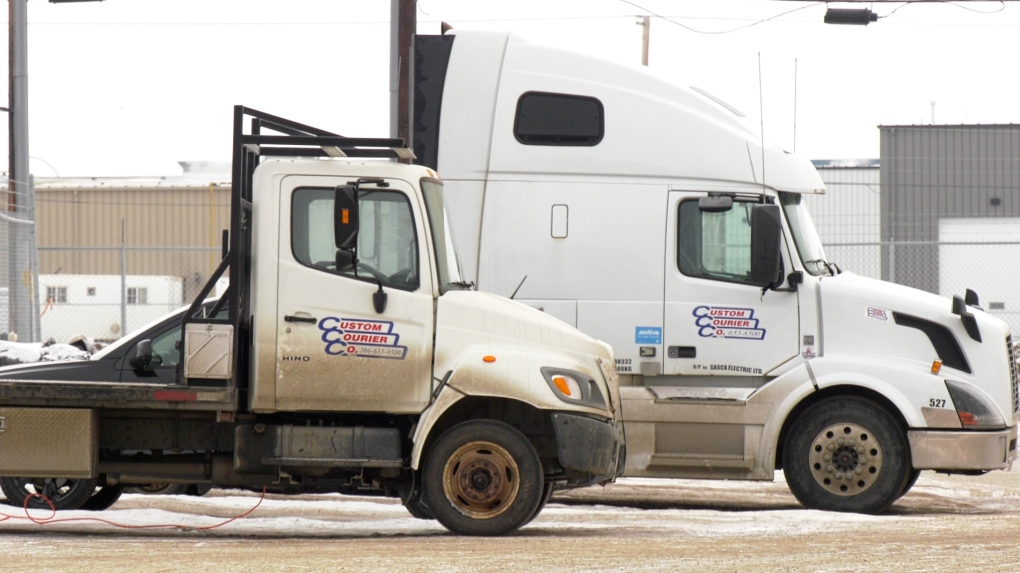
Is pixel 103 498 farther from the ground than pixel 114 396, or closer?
closer

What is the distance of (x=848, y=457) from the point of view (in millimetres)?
10586

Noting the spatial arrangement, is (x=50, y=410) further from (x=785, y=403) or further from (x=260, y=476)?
(x=785, y=403)

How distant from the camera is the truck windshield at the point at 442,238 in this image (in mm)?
8977

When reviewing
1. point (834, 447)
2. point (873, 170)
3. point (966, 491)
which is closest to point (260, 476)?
point (834, 447)

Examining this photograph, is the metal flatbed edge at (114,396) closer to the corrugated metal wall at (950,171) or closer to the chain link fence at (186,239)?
the chain link fence at (186,239)

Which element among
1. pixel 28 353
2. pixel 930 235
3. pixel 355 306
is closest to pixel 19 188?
pixel 28 353

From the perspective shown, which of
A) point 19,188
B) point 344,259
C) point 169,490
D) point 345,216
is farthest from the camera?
point 19,188

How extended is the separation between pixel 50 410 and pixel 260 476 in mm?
1488

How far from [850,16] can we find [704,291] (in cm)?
915

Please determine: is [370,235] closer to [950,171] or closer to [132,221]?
[950,171]

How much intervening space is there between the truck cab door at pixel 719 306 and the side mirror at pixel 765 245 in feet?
0.34

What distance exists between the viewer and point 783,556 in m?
7.81

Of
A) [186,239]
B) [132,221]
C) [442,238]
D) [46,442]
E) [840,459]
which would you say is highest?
[132,221]

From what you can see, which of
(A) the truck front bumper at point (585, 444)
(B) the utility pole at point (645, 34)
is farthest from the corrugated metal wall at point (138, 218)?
(A) the truck front bumper at point (585, 444)
